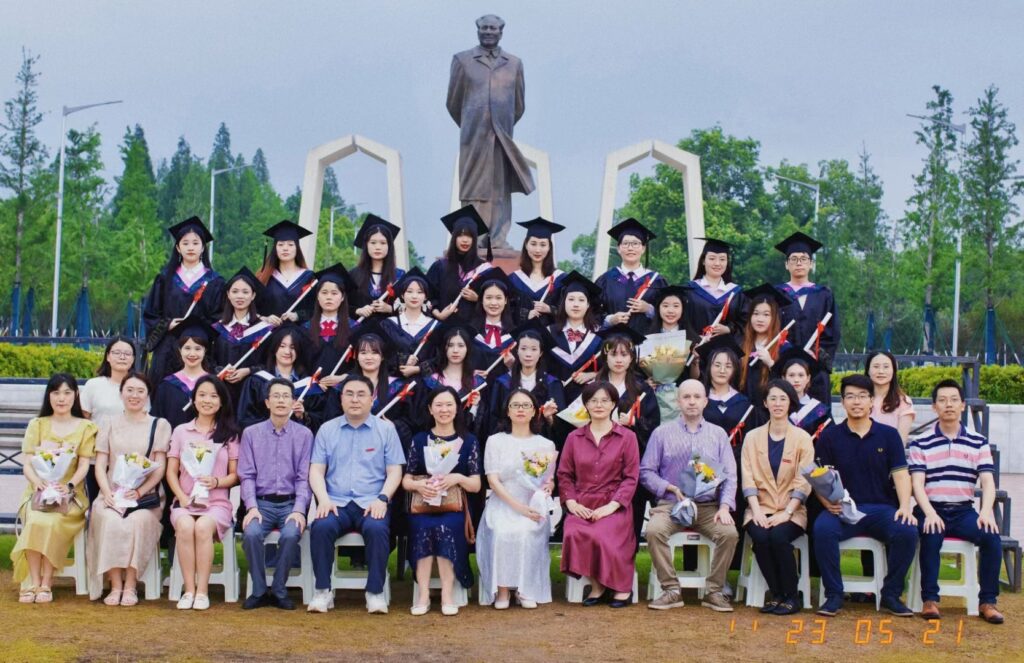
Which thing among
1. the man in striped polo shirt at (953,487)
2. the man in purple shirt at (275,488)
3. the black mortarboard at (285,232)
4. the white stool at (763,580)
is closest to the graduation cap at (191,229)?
the black mortarboard at (285,232)

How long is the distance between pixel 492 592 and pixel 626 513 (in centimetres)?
88

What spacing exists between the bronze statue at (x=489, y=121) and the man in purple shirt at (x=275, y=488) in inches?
247

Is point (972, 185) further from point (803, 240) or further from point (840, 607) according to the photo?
point (840, 607)

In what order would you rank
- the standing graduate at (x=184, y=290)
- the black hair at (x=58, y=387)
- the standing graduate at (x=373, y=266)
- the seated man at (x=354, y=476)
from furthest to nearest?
1. the standing graduate at (x=373, y=266)
2. the standing graduate at (x=184, y=290)
3. the black hair at (x=58, y=387)
4. the seated man at (x=354, y=476)

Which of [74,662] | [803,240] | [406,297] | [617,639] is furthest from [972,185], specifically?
[74,662]

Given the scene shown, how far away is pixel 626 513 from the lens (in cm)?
736

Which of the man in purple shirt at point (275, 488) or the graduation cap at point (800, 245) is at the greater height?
the graduation cap at point (800, 245)

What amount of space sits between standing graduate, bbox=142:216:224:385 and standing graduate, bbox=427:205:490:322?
59.0 inches

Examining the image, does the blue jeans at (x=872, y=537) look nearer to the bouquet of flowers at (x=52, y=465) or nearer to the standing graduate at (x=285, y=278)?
the standing graduate at (x=285, y=278)

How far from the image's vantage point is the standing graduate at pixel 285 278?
28.4ft

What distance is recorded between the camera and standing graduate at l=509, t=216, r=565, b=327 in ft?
28.9

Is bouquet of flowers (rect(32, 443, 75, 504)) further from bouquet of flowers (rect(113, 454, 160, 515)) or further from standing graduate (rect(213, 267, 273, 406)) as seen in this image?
standing graduate (rect(213, 267, 273, 406))

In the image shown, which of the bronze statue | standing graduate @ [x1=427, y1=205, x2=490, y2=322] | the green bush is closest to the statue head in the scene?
the bronze statue

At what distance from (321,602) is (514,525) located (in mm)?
1153
